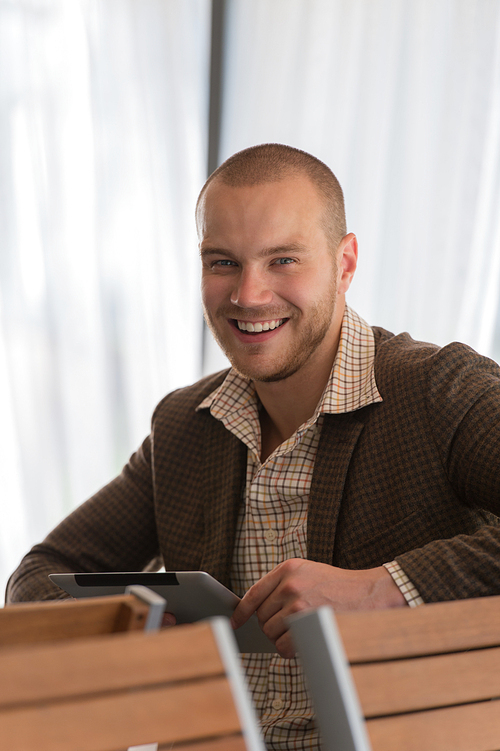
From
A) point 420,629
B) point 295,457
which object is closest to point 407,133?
point 295,457

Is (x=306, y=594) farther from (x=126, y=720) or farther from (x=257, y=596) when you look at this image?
(x=126, y=720)

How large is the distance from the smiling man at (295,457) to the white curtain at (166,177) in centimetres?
74

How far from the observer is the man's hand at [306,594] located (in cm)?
83

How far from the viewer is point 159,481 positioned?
4.53 feet

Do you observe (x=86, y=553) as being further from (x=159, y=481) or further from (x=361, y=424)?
(x=361, y=424)

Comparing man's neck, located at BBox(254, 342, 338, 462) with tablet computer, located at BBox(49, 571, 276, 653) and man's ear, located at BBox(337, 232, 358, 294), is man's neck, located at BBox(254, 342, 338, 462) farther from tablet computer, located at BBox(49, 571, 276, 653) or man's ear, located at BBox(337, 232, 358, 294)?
tablet computer, located at BBox(49, 571, 276, 653)

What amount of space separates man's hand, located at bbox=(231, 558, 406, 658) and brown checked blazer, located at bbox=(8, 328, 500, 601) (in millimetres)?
46

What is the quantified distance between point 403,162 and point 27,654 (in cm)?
195

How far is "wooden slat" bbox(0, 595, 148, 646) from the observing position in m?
0.57

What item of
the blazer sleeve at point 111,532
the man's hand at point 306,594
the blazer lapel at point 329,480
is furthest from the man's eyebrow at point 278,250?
the man's hand at point 306,594

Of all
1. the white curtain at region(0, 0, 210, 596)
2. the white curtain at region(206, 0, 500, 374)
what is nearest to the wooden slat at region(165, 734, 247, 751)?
the white curtain at region(206, 0, 500, 374)

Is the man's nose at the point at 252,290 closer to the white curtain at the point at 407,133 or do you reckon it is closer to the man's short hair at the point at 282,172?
the man's short hair at the point at 282,172

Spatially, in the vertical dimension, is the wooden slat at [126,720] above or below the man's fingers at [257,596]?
above

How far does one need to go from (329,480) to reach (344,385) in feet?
0.62
